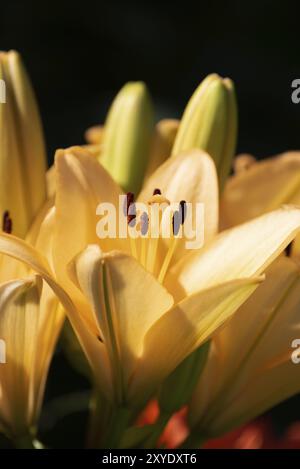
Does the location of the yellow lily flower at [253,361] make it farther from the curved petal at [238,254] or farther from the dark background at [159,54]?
the dark background at [159,54]

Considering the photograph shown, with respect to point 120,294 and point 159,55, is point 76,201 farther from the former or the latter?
point 159,55

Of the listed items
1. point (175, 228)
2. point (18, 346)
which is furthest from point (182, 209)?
point (18, 346)

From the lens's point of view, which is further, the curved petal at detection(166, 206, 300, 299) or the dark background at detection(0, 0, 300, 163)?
the dark background at detection(0, 0, 300, 163)

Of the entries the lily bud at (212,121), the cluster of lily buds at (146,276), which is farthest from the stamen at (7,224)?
the lily bud at (212,121)

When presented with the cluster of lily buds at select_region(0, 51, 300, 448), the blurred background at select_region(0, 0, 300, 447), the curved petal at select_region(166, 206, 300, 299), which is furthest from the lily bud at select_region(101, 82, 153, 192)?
the blurred background at select_region(0, 0, 300, 447)

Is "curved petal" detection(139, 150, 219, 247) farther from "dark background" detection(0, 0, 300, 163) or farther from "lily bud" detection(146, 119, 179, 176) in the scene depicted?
"dark background" detection(0, 0, 300, 163)

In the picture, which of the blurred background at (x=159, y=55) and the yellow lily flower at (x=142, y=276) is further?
the blurred background at (x=159, y=55)
